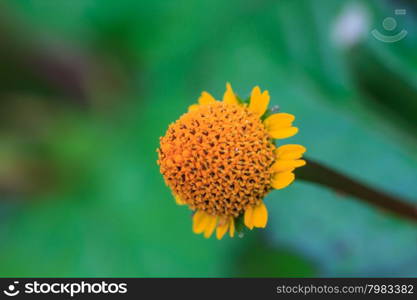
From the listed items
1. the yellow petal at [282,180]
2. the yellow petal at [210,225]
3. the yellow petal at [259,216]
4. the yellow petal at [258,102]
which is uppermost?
the yellow petal at [258,102]

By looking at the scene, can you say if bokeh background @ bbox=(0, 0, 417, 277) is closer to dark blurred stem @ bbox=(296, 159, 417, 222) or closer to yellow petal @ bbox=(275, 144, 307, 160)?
dark blurred stem @ bbox=(296, 159, 417, 222)

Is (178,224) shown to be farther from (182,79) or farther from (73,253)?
(182,79)

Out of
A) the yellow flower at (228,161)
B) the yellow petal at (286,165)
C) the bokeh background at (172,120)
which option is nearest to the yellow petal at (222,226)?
the yellow flower at (228,161)

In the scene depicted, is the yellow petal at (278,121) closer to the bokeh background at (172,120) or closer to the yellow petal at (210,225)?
the yellow petal at (210,225)

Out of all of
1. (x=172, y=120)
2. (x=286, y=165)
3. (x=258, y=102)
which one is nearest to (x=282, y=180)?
(x=286, y=165)

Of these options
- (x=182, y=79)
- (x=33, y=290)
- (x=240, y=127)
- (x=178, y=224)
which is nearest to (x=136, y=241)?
(x=178, y=224)

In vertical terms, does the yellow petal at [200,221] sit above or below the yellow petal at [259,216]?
above

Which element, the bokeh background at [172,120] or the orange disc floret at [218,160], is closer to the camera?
the orange disc floret at [218,160]

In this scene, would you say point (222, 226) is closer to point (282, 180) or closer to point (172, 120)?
point (282, 180)
